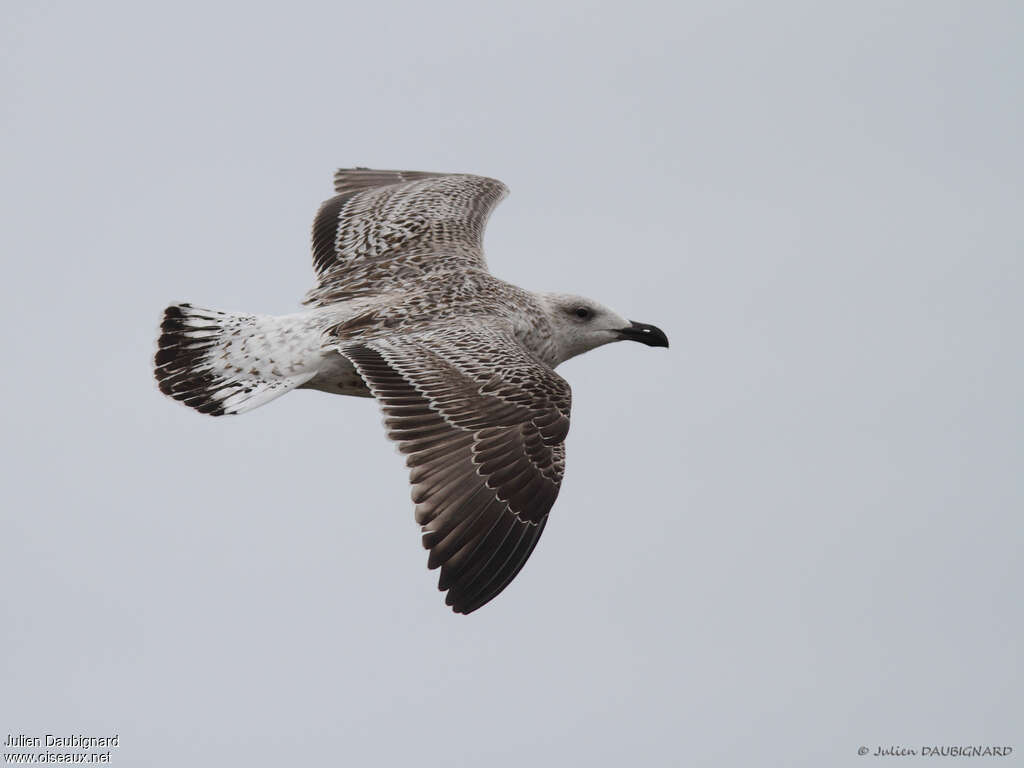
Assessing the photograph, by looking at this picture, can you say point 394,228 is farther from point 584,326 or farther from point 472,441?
point 472,441

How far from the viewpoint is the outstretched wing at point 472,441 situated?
504 inches

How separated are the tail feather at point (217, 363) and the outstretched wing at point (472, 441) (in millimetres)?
865

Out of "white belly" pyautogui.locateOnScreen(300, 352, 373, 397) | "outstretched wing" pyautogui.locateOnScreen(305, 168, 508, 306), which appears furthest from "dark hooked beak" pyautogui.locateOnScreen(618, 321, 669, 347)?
"white belly" pyautogui.locateOnScreen(300, 352, 373, 397)

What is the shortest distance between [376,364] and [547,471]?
158 centimetres

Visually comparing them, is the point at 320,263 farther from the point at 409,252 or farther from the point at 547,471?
the point at 547,471

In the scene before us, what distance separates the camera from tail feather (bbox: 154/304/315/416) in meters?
14.7

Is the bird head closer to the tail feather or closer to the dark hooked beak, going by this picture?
the dark hooked beak

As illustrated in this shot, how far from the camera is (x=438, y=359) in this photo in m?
14.0

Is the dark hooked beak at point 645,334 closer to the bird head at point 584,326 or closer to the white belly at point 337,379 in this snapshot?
the bird head at point 584,326

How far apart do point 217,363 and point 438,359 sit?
2117 millimetres

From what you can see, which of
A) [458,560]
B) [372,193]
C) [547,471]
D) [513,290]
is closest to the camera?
[458,560]

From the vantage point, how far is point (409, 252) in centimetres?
1700

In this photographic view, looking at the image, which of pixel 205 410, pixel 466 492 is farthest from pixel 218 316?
pixel 466 492

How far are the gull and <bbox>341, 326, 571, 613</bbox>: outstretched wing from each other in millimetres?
11
